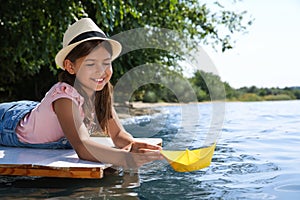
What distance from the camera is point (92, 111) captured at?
2.78 metres

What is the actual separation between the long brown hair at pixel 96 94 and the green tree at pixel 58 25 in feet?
8.34

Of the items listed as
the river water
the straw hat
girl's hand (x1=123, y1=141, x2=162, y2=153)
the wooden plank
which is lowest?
the river water

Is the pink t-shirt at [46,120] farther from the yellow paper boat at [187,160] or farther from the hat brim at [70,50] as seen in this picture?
the yellow paper boat at [187,160]

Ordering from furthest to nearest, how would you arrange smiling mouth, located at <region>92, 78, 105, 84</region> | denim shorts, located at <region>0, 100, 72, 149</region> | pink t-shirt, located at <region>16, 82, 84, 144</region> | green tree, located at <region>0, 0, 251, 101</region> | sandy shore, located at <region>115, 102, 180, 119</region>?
sandy shore, located at <region>115, 102, 180, 119</region> → green tree, located at <region>0, 0, 251, 101</region> → denim shorts, located at <region>0, 100, 72, 149</region> → smiling mouth, located at <region>92, 78, 105, 84</region> → pink t-shirt, located at <region>16, 82, 84, 144</region>

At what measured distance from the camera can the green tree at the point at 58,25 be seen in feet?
19.3

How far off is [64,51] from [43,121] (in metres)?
0.45

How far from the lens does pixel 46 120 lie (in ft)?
8.77

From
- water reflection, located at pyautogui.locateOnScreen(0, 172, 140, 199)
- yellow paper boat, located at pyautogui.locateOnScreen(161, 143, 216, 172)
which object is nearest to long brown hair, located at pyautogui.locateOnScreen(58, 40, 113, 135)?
water reflection, located at pyautogui.locateOnScreen(0, 172, 140, 199)

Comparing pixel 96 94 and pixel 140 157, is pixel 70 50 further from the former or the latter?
pixel 140 157

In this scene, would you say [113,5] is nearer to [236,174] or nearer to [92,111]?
[92,111]

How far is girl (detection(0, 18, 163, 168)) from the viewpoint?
94.0 inches

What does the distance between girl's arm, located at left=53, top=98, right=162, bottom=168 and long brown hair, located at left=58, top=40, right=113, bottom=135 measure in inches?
9.6

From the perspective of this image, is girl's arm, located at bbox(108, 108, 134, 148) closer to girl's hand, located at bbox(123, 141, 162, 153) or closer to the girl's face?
girl's hand, located at bbox(123, 141, 162, 153)

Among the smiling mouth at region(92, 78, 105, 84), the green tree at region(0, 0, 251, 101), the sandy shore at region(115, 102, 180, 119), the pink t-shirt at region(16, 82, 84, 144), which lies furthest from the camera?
the sandy shore at region(115, 102, 180, 119)
